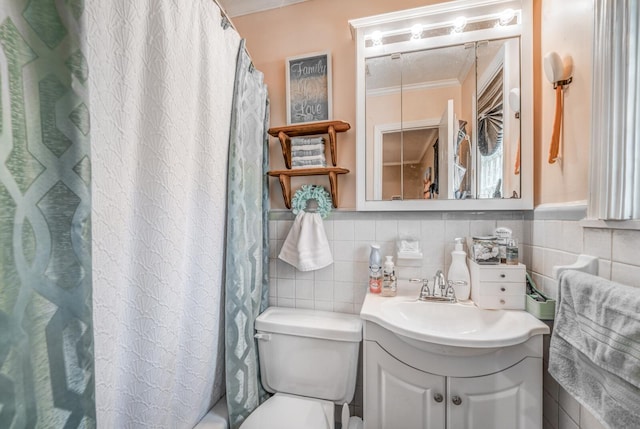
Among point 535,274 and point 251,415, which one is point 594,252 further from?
point 251,415

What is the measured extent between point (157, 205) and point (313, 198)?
75 cm

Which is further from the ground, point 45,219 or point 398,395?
point 45,219

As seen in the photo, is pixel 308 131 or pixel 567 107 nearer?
pixel 567 107

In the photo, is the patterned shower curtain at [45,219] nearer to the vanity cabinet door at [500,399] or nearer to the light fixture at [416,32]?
the vanity cabinet door at [500,399]

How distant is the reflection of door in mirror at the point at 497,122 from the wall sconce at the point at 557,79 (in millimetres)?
214

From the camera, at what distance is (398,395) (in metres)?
0.93

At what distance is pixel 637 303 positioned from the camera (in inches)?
20.5

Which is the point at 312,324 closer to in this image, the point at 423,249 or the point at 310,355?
the point at 310,355

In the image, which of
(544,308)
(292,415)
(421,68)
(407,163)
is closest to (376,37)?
(421,68)

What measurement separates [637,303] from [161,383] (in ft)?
3.99

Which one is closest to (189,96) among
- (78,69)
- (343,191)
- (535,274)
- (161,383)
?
(78,69)

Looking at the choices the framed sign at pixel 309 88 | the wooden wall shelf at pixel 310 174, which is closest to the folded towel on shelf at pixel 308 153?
the wooden wall shelf at pixel 310 174

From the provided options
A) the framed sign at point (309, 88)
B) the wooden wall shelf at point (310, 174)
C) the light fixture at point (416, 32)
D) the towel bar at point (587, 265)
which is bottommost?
the towel bar at point (587, 265)

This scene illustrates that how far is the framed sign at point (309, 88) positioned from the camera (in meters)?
1.36
